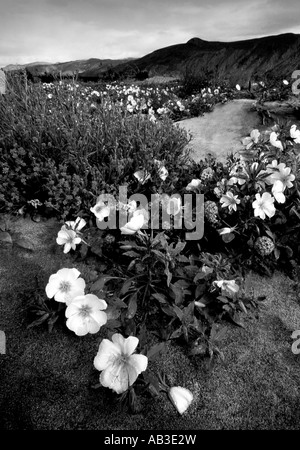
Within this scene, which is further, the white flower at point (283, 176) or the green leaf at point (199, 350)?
the white flower at point (283, 176)

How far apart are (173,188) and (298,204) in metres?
1.27

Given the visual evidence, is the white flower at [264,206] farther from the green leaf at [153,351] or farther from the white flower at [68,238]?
the white flower at [68,238]

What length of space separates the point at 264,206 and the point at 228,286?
767 millimetres

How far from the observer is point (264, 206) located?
8.64ft

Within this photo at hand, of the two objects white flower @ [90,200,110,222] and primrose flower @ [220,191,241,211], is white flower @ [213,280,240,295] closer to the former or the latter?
primrose flower @ [220,191,241,211]

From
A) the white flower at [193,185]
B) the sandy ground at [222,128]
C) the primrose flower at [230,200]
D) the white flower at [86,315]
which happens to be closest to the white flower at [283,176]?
the primrose flower at [230,200]

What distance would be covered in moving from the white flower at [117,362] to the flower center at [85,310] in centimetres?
30

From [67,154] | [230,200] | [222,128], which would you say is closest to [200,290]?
[230,200]

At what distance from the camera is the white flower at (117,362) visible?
1710 millimetres

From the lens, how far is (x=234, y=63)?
14000 millimetres
